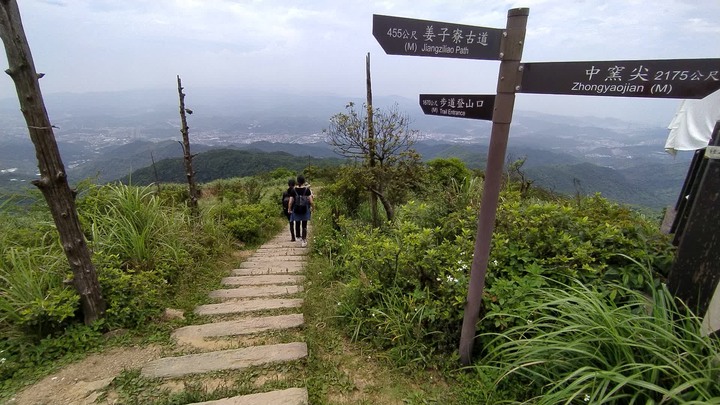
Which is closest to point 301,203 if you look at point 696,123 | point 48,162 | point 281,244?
point 281,244

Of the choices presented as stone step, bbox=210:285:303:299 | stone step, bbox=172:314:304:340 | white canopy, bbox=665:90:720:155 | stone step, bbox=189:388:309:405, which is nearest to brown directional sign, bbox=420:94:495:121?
stone step, bbox=189:388:309:405

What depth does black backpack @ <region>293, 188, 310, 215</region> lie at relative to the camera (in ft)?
20.9

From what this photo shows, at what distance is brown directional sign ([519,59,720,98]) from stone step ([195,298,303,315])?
10.5 feet

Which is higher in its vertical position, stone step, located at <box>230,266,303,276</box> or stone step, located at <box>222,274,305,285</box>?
stone step, located at <box>222,274,305,285</box>

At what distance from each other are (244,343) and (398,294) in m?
1.52

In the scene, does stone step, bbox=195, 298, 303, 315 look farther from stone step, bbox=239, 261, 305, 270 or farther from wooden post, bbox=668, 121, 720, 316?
wooden post, bbox=668, 121, 720, 316

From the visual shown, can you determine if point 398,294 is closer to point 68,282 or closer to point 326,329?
point 326,329

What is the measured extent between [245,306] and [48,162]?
2.25 m

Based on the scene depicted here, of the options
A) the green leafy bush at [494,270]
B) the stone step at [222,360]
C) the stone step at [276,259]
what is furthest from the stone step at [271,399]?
the stone step at [276,259]

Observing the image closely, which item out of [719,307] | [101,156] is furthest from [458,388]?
[101,156]

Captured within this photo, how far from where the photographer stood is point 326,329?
3.24 metres

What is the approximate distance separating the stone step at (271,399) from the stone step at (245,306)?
4.70ft

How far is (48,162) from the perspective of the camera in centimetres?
264

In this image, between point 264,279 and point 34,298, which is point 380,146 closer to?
point 264,279
